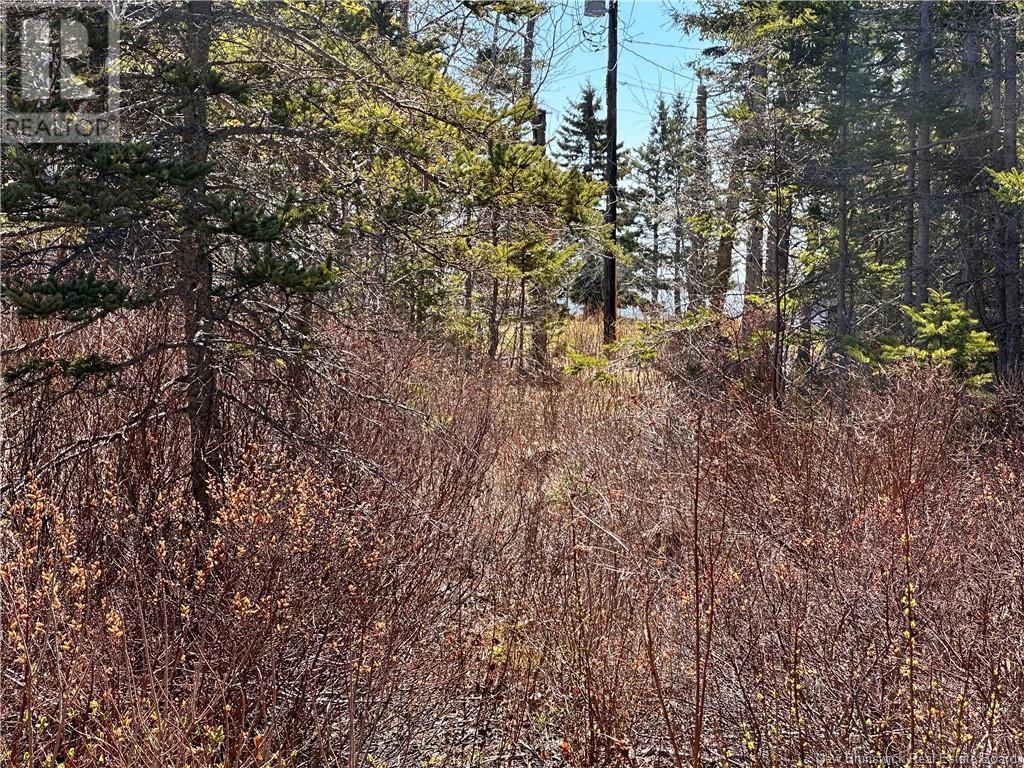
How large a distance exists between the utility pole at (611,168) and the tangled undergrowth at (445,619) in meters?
9.63

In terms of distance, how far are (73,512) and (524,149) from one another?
3108mm

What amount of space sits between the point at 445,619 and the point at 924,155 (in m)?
9.21

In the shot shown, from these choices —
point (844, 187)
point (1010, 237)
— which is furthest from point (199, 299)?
point (1010, 237)

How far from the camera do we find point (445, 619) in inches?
145

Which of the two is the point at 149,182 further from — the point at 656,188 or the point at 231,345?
the point at 656,188

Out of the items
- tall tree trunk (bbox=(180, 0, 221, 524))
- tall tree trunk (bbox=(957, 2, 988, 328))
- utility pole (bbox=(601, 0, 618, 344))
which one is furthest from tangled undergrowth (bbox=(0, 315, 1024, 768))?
utility pole (bbox=(601, 0, 618, 344))

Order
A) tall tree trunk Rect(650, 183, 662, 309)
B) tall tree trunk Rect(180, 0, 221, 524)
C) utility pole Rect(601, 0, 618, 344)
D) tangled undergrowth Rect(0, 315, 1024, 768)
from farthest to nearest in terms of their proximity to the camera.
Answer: tall tree trunk Rect(650, 183, 662, 309), utility pole Rect(601, 0, 618, 344), tall tree trunk Rect(180, 0, 221, 524), tangled undergrowth Rect(0, 315, 1024, 768)

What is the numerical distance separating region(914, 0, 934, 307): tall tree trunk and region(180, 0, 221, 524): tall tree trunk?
8.37 metres

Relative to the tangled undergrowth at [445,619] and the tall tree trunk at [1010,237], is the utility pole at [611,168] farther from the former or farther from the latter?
the tangled undergrowth at [445,619]

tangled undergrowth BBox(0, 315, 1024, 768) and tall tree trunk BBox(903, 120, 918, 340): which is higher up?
tall tree trunk BBox(903, 120, 918, 340)

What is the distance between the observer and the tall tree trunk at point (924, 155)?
28.7ft

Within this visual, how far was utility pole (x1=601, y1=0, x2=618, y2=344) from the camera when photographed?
14.6 m

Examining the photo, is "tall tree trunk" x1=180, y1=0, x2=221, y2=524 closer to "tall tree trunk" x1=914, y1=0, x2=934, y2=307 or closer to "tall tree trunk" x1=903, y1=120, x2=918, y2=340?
"tall tree trunk" x1=903, y1=120, x2=918, y2=340

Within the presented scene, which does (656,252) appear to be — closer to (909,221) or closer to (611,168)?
(611,168)
